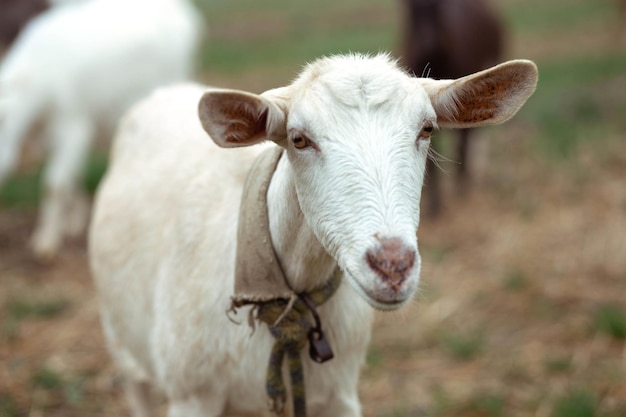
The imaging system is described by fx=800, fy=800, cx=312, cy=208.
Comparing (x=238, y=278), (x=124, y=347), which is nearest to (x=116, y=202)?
(x=124, y=347)

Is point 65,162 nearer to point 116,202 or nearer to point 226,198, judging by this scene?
point 116,202

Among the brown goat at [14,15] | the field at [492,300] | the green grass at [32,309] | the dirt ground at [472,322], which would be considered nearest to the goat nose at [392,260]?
the field at [492,300]

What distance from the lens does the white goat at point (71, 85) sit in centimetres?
615

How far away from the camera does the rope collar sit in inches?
95.3

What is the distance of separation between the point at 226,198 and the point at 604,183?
5.01 m

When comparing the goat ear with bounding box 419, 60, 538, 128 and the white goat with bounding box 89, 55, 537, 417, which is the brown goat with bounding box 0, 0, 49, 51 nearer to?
the white goat with bounding box 89, 55, 537, 417

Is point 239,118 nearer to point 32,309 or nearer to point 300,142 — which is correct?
point 300,142

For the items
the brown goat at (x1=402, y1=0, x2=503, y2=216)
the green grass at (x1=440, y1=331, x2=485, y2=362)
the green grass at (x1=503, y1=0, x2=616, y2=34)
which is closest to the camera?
the green grass at (x1=440, y1=331, x2=485, y2=362)

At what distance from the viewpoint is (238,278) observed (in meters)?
2.46

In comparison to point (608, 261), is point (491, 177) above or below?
above

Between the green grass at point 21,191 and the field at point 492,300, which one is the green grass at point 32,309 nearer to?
the field at point 492,300

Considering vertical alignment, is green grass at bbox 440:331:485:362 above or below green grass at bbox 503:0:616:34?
below

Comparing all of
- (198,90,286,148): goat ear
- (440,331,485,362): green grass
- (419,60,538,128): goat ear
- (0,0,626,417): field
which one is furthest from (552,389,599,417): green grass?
(198,90,286,148): goat ear

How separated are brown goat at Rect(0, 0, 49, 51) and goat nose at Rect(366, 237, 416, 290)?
7225 mm
